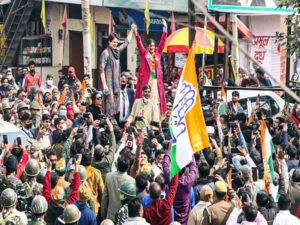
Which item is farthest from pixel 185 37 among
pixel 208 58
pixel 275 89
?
pixel 275 89

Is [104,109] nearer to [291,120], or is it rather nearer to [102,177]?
[291,120]

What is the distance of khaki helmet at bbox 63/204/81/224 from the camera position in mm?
10422

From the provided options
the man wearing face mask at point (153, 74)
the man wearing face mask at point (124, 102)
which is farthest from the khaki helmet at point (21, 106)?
the man wearing face mask at point (153, 74)

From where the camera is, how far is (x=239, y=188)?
12047 millimetres

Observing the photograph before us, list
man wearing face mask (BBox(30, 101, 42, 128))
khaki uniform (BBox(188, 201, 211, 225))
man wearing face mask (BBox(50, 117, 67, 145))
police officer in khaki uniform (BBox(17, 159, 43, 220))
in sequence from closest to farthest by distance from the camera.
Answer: khaki uniform (BBox(188, 201, 211, 225)) → police officer in khaki uniform (BBox(17, 159, 43, 220)) → man wearing face mask (BBox(50, 117, 67, 145)) → man wearing face mask (BBox(30, 101, 42, 128))

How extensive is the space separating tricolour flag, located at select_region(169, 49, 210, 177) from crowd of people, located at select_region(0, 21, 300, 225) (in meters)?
0.22

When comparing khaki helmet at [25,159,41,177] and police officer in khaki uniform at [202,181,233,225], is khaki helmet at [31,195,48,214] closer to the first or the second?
khaki helmet at [25,159,41,177]

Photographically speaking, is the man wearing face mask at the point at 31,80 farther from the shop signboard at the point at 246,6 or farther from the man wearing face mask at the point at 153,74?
the man wearing face mask at the point at 153,74

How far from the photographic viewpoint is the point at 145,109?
17.4m

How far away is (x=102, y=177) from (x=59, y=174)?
2.13ft

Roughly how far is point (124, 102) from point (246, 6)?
657 cm

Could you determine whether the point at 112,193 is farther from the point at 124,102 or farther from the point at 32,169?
the point at 124,102

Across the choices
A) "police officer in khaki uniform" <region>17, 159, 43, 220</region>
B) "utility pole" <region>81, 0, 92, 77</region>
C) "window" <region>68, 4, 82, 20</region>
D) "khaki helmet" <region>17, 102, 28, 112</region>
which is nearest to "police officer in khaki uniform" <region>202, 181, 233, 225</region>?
"police officer in khaki uniform" <region>17, 159, 43, 220</region>

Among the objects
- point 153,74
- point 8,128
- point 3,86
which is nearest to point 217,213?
point 8,128
